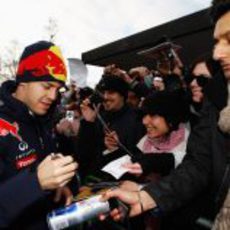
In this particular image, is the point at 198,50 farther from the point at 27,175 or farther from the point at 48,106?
the point at 27,175

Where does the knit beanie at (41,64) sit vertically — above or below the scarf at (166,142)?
above

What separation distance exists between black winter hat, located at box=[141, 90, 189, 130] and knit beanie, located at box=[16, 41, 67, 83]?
895 mm

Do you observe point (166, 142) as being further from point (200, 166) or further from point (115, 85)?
point (115, 85)

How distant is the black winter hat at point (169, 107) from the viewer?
3.37 m

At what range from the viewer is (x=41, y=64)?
2799 mm

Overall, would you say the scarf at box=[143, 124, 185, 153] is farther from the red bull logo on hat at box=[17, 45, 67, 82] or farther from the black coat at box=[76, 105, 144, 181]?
the red bull logo on hat at box=[17, 45, 67, 82]

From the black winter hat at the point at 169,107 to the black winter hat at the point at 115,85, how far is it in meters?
1.00

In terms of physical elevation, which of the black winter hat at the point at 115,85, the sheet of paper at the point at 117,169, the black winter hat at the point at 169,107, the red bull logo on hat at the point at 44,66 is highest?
the red bull logo on hat at the point at 44,66

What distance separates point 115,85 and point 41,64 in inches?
67.8

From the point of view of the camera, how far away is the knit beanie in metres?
2.78

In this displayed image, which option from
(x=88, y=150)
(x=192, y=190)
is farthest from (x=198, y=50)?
(x=192, y=190)

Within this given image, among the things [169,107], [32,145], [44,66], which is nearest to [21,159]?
[32,145]

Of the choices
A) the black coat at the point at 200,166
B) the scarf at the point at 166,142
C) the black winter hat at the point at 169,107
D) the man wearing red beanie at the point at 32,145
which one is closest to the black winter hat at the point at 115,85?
the black winter hat at the point at 169,107

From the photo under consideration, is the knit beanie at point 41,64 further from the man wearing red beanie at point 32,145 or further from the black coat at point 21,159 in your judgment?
the black coat at point 21,159
